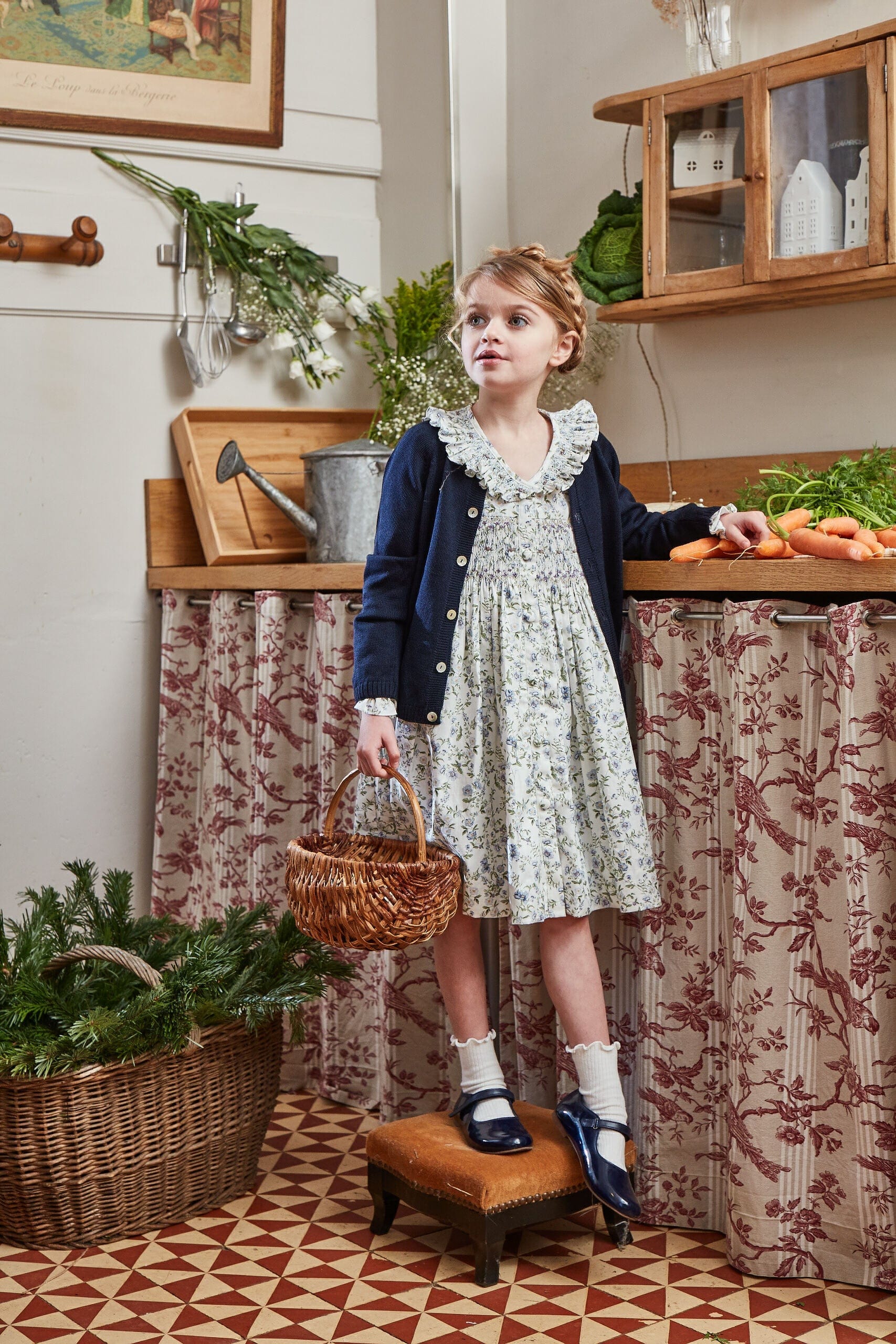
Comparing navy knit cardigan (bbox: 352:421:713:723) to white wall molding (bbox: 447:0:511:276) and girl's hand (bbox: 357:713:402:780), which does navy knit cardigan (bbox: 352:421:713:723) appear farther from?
white wall molding (bbox: 447:0:511:276)

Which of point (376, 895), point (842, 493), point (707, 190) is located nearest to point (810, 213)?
point (707, 190)

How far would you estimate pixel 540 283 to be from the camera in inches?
80.0

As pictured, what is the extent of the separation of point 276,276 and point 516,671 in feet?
5.00

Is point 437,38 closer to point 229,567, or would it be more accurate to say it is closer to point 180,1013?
point 229,567

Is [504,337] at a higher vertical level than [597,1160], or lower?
higher

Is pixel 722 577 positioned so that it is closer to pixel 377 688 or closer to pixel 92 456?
pixel 377 688

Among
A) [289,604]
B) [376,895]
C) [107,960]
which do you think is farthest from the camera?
[289,604]

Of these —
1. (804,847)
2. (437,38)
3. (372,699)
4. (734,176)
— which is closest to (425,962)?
(372,699)

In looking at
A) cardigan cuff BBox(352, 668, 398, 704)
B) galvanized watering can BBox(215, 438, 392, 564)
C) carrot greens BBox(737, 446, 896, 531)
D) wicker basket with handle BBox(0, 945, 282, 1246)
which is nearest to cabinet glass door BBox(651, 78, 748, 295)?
carrot greens BBox(737, 446, 896, 531)

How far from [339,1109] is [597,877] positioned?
37.2 inches

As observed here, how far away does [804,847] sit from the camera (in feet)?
6.27

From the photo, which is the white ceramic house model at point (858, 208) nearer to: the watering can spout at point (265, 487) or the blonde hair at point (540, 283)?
the blonde hair at point (540, 283)

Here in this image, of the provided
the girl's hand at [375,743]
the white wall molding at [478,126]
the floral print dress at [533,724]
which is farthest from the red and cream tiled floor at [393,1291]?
the white wall molding at [478,126]

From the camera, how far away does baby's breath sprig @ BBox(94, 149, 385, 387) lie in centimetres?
310
